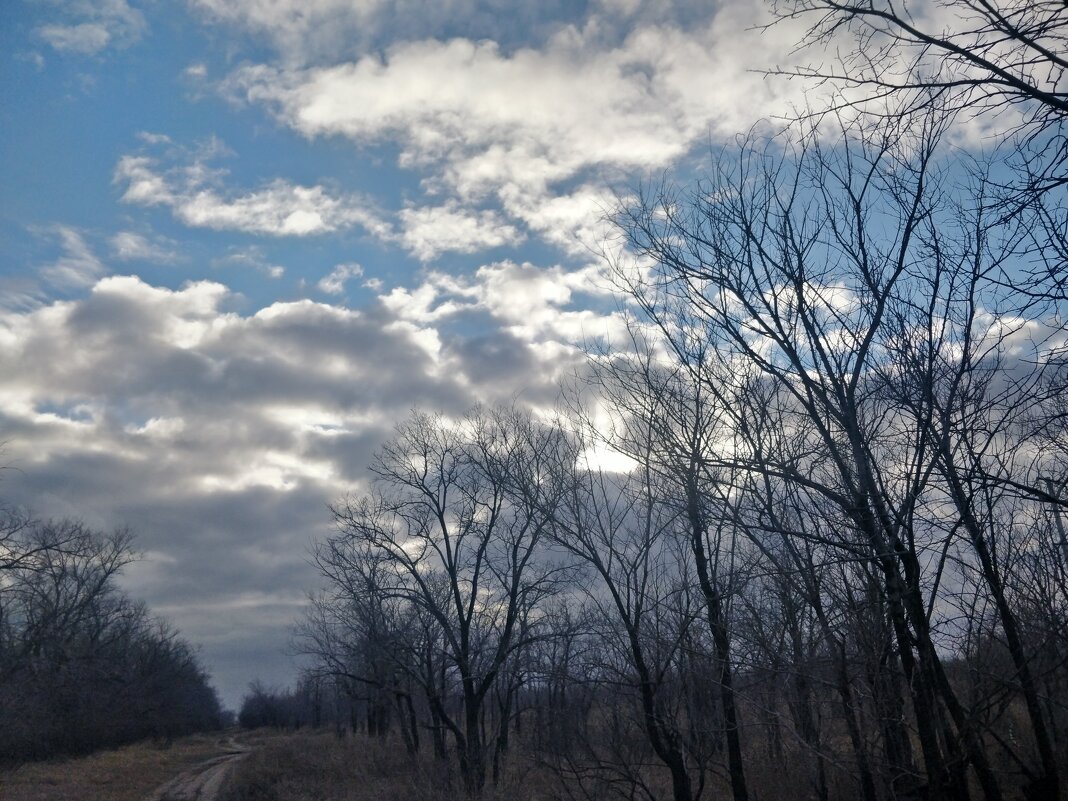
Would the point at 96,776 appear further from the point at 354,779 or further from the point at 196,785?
the point at 354,779

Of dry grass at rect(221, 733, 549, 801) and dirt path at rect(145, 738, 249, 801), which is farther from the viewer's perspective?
dirt path at rect(145, 738, 249, 801)

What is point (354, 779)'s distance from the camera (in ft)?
100

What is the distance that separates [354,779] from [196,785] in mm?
8559

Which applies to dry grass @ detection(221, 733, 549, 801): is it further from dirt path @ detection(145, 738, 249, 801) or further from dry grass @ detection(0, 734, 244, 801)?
dry grass @ detection(0, 734, 244, 801)

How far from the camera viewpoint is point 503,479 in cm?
1647

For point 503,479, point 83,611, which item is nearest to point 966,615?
point 503,479

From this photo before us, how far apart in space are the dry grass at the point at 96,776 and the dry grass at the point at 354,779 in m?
3.97

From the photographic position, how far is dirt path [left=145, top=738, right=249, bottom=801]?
29.8 metres

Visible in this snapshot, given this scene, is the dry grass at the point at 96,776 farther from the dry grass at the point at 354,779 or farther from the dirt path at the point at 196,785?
the dry grass at the point at 354,779

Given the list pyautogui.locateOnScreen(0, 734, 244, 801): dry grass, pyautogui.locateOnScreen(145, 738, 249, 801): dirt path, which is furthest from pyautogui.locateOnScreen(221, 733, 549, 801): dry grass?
pyautogui.locateOnScreen(0, 734, 244, 801): dry grass

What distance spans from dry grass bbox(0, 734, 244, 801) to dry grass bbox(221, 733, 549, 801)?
3974 mm

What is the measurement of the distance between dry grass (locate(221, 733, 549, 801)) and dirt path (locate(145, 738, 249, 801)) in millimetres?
702

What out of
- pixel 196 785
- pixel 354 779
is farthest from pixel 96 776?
pixel 354 779

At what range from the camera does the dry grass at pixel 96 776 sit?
97.7 ft
